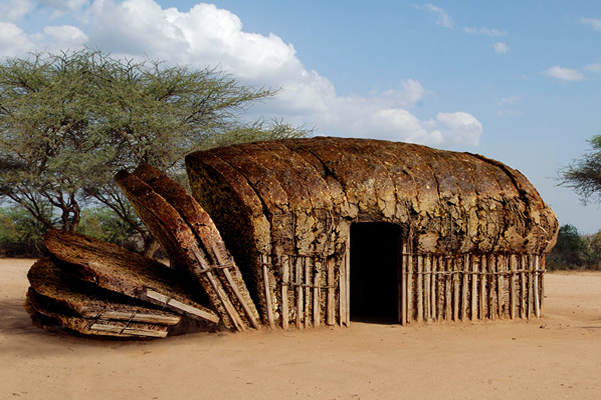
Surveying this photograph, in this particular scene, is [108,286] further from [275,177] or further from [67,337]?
[275,177]

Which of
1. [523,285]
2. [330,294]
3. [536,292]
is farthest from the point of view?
[536,292]

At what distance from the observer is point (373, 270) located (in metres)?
11.7

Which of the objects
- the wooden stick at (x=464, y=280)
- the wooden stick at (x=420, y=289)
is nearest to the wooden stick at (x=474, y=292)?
the wooden stick at (x=464, y=280)

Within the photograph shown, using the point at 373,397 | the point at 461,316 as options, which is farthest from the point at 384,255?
the point at 373,397

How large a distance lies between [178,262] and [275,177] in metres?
1.86

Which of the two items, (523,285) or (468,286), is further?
(523,285)

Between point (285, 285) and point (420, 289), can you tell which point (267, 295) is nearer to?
point (285, 285)

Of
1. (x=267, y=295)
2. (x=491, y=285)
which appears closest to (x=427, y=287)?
(x=491, y=285)

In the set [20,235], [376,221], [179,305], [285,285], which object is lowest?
[179,305]

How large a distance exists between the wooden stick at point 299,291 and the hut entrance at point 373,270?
270 centimetres

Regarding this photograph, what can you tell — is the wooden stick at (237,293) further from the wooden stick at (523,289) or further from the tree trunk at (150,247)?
the tree trunk at (150,247)

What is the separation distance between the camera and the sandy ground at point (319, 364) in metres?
5.89

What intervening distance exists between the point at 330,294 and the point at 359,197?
141 cm

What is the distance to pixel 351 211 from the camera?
8469 mm
